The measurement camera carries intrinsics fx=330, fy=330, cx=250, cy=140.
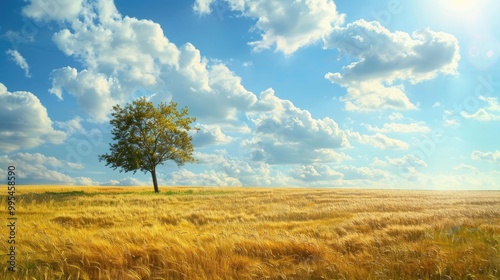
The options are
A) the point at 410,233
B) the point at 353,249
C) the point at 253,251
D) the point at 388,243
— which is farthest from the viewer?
the point at 410,233

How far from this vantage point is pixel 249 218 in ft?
56.8

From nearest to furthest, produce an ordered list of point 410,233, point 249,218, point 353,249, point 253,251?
point 253,251 < point 353,249 < point 410,233 < point 249,218

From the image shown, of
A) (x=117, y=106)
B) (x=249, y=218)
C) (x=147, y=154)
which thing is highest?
(x=117, y=106)

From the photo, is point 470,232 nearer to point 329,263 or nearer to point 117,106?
point 329,263

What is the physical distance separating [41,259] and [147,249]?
7.30 ft

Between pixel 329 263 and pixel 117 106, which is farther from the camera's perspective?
pixel 117 106

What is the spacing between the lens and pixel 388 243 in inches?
388

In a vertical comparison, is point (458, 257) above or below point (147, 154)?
below

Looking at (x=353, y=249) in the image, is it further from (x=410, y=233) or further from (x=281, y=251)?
(x=410, y=233)

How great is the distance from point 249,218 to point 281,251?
9.07m

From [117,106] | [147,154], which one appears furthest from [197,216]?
[117,106]

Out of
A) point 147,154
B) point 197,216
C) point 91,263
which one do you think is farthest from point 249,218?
point 147,154

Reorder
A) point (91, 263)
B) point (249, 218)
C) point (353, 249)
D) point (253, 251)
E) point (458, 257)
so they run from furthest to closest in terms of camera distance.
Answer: point (249, 218) → point (353, 249) → point (253, 251) → point (458, 257) → point (91, 263)

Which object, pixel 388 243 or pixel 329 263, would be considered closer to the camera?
pixel 329 263
